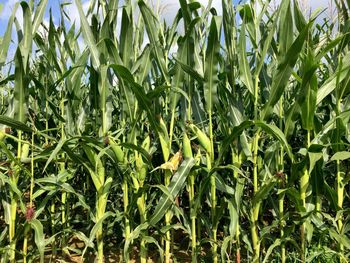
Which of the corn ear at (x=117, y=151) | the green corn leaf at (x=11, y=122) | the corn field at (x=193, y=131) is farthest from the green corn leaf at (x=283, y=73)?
the green corn leaf at (x=11, y=122)

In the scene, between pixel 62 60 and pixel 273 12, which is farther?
pixel 62 60

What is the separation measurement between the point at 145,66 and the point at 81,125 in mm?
690

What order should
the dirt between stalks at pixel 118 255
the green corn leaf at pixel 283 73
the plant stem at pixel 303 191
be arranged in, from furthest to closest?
the dirt between stalks at pixel 118 255 < the plant stem at pixel 303 191 < the green corn leaf at pixel 283 73

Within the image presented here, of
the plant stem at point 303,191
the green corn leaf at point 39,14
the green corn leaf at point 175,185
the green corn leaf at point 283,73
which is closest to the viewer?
the green corn leaf at point 283,73

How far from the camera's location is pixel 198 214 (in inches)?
105

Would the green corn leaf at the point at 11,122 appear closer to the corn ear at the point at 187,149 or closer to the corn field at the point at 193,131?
the corn field at the point at 193,131

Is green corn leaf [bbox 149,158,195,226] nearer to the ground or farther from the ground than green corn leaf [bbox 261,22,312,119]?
nearer to the ground

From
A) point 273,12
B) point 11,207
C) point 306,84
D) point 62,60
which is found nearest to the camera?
point 306,84

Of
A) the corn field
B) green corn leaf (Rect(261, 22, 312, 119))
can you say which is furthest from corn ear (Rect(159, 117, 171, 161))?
green corn leaf (Rect(261, 22, 312, 119))

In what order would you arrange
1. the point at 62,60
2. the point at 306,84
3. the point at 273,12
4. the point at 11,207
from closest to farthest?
the point at 306,84
the point at 11,207
the point at 273,12
the point at 62,60

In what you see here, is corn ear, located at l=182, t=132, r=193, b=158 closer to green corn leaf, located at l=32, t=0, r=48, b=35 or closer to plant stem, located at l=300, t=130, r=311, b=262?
plant stem, located at l=300, t=130, r=311, b=262

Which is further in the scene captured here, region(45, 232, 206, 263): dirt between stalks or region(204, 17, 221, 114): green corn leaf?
region(45, 232, 206, 263): dirt between stalks

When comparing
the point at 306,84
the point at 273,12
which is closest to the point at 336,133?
the point at 306,84

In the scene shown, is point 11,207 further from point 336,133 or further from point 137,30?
point 336,133
